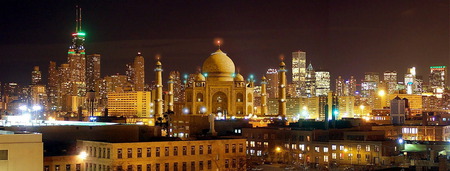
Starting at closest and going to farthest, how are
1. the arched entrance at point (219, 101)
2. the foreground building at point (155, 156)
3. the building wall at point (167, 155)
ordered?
the foreground building at point (155, 156)
the building wall at point (167, 155)
the arched entrance at point (219, 101)

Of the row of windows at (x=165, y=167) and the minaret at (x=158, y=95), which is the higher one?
the minaret at (x=158, y=95)

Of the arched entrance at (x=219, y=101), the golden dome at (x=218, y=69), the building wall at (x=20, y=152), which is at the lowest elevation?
the building wall at (x=20, y=152)

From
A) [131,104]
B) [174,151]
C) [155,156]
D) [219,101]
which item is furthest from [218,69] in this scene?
[131,104]

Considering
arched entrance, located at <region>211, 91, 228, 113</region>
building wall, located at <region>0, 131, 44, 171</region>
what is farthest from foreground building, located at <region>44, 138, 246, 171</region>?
arched entrance, located at <region>211, 91, 228, 113</region>

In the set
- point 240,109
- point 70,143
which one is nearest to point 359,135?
point 70,143

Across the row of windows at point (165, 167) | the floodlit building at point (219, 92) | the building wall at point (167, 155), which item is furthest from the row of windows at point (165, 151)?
the floodlit building at point (219, 92)

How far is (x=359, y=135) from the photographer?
227 feet

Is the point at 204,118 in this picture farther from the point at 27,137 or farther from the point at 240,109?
the point at 27,137

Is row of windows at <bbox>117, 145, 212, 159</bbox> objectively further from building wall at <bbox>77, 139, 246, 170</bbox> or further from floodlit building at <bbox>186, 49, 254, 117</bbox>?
floodlit building at <bbox>186, 49, 254, 117</bbox>

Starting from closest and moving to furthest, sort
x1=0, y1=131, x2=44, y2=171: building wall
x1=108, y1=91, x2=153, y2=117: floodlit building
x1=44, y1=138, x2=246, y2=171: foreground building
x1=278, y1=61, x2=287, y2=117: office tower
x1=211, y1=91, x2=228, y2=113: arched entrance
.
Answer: x1=0, y1=131, x2=44, y2=171: building wall → x1=44, y1=138, x2=246, y2=171: foreground building → x1=211, y1=91, x2=228, y2=113: arched entrance → x1=278, y1=61, x2=287, y2=117: office tower → x1=108, y1=91, x2=153, y2=117: floodlit building

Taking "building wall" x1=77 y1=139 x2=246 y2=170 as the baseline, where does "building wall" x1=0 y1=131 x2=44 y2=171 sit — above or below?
above

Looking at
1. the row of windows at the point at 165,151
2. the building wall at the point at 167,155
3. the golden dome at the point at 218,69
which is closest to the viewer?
the building wall at the point at 167,155

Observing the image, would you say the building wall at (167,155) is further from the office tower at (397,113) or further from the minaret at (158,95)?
the minaret at (158,95)

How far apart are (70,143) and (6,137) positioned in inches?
782
